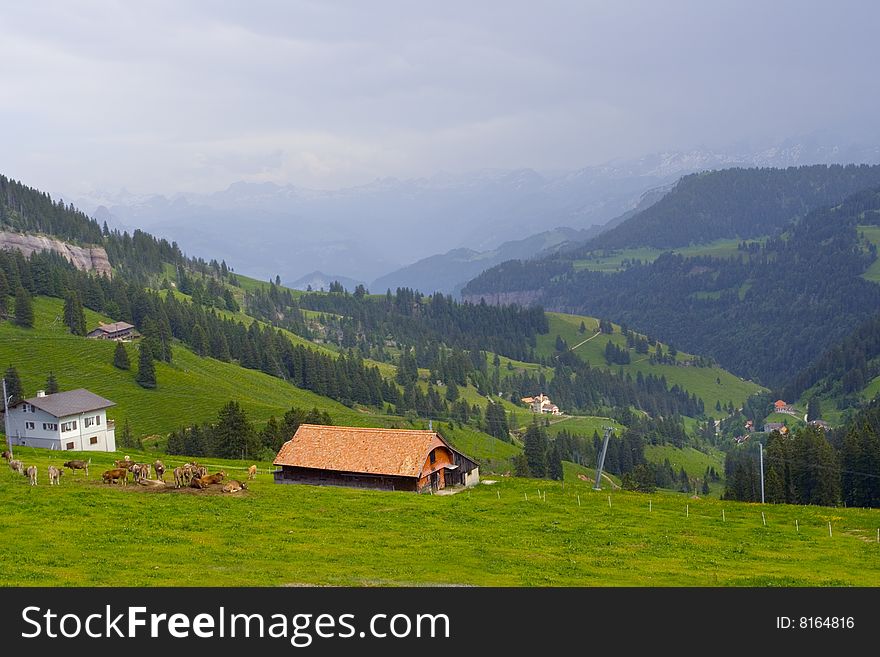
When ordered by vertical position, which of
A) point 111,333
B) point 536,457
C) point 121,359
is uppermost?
point 111,333

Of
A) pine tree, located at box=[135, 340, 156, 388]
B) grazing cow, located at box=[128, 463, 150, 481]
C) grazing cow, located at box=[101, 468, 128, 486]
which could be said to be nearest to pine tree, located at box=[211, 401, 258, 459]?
pine tree, located at box=[135, 340, 156, 388]

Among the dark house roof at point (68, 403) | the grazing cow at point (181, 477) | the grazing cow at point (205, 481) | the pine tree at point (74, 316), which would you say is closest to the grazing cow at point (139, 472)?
the grazing cow at point (181, 477)

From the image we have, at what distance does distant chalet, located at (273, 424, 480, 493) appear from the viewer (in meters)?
74.6

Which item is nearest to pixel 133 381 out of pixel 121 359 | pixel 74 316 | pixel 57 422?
pixel 121 359

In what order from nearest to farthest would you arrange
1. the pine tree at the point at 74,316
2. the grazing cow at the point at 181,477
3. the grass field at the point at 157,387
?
the grazing cow at the point at 181,477
the grass field at the point at 157,387
the pine tree at the point at 74,316

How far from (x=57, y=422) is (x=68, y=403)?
3.81 m

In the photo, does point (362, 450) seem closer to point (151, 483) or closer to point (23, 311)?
point (151, 483)

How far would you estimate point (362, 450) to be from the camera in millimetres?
77188

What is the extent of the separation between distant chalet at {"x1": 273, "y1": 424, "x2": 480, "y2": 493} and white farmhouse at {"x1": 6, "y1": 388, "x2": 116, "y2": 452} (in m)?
38.9

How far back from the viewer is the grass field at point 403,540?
35.9m

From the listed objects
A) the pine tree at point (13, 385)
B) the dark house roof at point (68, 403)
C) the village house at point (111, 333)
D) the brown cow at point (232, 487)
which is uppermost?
the village house at point (111, 333)

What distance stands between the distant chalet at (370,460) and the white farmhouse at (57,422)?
3891cm

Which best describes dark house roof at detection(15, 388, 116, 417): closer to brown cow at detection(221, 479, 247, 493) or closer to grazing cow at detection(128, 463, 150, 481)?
grazing cow at detection(128, 463, 150, 481)

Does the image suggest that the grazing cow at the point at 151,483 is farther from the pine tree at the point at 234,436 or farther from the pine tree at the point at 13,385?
the pine tree at the point at 13,385
